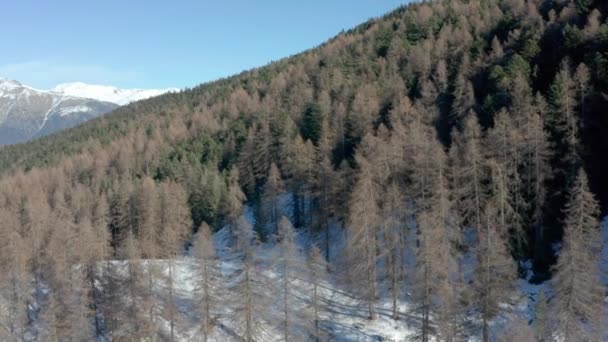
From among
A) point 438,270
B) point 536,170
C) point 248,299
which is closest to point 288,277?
point 248,299

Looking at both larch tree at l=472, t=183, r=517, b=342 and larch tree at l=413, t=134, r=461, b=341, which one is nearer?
larch tree at l=472, t=183, r=517, b=342

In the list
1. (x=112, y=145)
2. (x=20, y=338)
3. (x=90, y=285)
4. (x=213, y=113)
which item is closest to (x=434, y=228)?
(x=90, y=285)

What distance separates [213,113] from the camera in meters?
138

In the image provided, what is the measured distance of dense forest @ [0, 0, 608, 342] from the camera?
109ft

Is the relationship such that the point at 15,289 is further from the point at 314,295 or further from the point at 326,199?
the point at 326,199

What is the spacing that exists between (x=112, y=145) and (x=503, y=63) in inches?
4194

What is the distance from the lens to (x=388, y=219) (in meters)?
45.1

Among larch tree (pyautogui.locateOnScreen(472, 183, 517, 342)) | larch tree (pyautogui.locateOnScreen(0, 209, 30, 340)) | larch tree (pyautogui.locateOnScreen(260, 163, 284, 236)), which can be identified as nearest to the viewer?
larch tree (pyautogui.locateOnScreen(472, 183, 517, 342))

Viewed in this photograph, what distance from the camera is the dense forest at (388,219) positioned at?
3334 centimetres

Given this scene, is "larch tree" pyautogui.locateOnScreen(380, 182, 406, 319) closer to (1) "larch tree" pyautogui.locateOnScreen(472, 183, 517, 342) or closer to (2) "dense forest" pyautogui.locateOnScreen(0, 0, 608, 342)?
(2) "dense forest" pyautogui.locateOnScreen(0, 0, 608, 342)

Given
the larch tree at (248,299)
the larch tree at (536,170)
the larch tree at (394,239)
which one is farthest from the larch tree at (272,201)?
the larch tree at (536,170)

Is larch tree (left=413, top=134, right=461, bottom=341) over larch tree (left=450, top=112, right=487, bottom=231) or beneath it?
beneath

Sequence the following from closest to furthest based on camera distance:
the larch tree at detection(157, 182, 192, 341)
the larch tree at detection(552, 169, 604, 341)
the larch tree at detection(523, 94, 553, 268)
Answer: the larch tree at detection(552, 169, 604, 341), the larch tree at detection(523, 94, 553, 268), the larch tree at detection(157, 182, 192, 341)

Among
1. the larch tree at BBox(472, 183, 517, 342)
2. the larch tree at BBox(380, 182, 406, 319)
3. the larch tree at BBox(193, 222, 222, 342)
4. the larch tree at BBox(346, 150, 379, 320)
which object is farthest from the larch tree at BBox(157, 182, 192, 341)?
the larch tree at BBox(472, 183, 517, 342)
